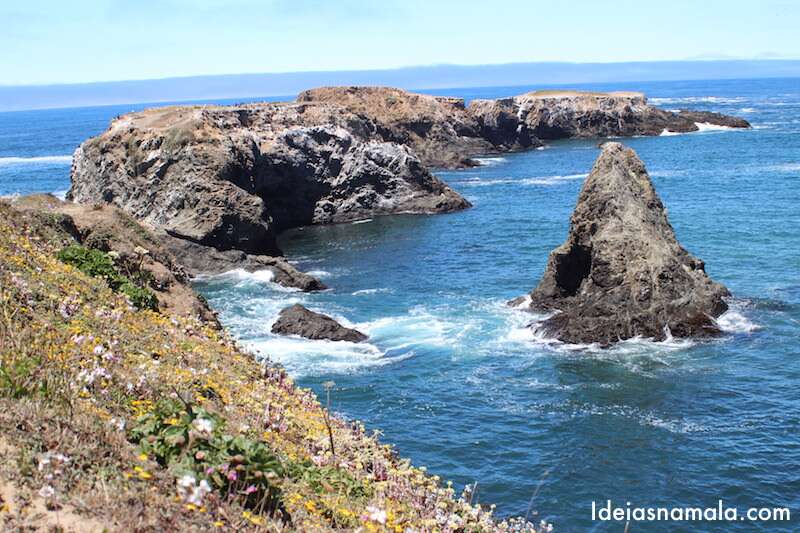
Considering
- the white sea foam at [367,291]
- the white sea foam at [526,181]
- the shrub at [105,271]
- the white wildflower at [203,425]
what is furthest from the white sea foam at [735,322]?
the white sea foam at [526,181]

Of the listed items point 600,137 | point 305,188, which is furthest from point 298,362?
point 600,137

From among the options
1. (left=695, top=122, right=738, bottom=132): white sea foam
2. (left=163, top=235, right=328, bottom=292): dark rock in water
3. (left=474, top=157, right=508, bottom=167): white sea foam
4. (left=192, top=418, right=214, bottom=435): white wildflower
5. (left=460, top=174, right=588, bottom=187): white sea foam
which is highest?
(left=695, top=122, right=738, bottom=132): white sea foam

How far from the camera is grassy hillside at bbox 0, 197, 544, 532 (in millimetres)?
6867

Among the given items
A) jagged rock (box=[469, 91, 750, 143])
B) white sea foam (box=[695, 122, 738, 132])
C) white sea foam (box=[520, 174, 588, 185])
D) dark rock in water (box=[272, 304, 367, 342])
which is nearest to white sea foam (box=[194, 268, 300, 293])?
dark rock in water (box=[272, 304, 367, 342])

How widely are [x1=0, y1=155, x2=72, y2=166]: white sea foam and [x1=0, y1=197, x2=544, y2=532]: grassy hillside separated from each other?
111235 mm

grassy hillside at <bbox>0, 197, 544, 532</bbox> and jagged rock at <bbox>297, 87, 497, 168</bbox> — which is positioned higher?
jagged rock at <bbox>297, 87, 497, 168</bbox>

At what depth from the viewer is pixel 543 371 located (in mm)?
28703

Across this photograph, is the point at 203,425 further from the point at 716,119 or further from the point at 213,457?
the point at 716,119

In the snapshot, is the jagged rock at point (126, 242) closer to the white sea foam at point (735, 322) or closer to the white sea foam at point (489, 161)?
the white sea foam at point (735, 322)

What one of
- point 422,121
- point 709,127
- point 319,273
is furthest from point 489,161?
point 319,273

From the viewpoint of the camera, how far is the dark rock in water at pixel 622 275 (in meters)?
31.6

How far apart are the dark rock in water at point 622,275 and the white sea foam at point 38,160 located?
9732cm

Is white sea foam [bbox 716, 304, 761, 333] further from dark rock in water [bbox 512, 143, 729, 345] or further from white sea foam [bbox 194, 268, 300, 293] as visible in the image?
white sea foam [bbox 194, 268, 300, 293]

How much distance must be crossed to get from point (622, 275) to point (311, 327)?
1382 cm
